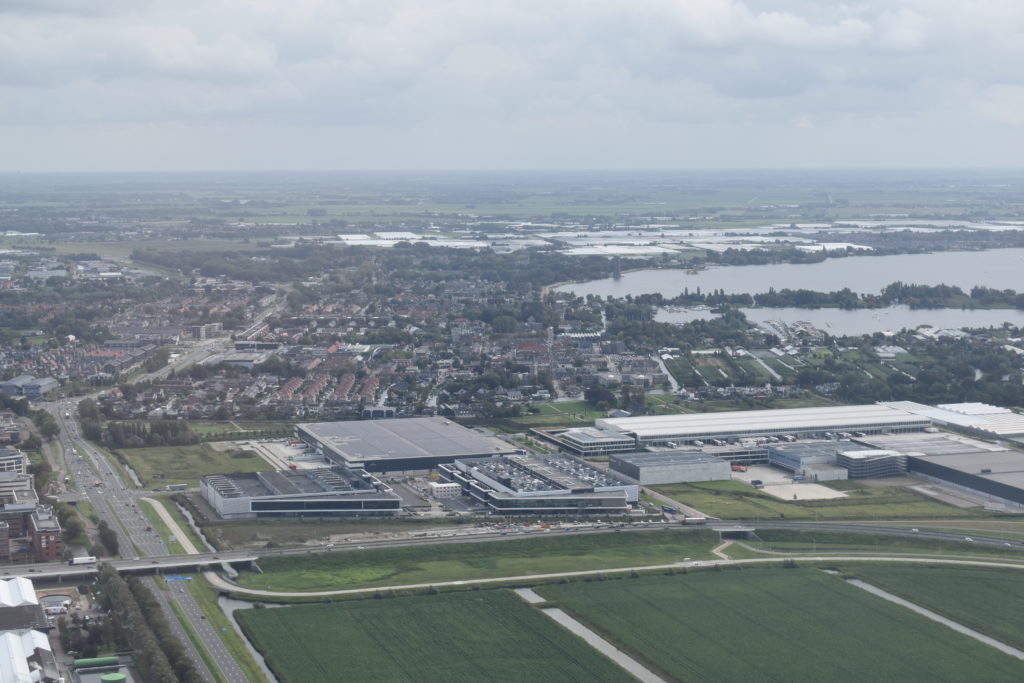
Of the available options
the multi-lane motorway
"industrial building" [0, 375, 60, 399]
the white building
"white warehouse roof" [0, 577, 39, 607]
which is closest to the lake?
"industrial building" [0, 375, 60, 399]

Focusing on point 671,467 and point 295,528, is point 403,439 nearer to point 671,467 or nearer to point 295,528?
point 671,467

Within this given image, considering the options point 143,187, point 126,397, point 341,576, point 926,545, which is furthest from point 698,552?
point 143,187

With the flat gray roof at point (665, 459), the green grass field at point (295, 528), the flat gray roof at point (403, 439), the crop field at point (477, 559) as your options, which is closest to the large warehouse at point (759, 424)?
the flat gray roof at point (665, 459)

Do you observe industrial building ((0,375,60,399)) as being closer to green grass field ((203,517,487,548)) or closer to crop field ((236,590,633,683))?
green grass field ((203,517,487,548))

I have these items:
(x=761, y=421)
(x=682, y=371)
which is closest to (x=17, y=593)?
(x=761, y=421)

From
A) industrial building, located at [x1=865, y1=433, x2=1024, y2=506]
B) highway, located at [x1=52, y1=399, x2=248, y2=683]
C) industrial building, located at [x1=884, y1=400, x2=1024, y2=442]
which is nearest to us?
highway, located at [x1=52, y1=399, x2=248, y2=683]

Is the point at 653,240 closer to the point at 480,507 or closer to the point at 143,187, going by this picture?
the point at 480,507
